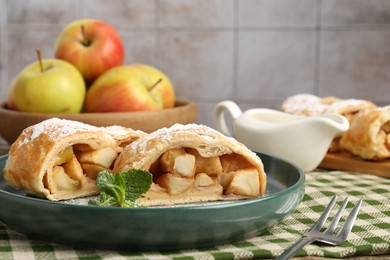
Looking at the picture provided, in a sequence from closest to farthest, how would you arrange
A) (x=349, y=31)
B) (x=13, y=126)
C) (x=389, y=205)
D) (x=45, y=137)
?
1. (x=45, y=137)
2. (x=389, y=205)
3. (x=13, y=126)
4. (x=349, y=31)

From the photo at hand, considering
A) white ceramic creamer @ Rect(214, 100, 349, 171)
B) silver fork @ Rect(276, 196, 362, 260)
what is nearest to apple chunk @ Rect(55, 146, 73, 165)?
silver fork @ Rect(276, 196, 362, 260)

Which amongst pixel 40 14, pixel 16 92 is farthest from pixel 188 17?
pixel 16 92

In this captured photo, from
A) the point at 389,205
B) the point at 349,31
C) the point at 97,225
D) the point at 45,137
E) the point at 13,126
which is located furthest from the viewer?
the point at 349,31

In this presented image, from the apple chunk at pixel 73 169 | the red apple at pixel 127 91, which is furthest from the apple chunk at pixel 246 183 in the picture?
the red apple at pixel 127 91

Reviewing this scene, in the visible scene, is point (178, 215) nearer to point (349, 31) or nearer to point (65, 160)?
point (65, 160)

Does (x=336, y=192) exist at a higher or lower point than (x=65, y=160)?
lower

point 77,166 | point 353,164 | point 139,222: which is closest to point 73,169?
point 77,166

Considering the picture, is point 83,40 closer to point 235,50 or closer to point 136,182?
point 136,182
